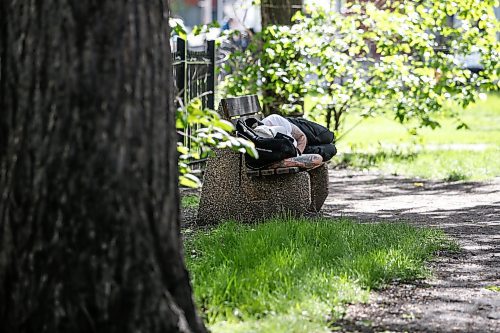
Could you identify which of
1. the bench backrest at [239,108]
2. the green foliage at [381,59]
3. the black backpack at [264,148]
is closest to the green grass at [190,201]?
the bench backrest at [239,108]

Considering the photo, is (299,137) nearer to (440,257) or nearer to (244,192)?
(244,192)

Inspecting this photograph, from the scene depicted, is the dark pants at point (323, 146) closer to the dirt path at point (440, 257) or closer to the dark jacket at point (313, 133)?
the dark jacket at point (313, 133)

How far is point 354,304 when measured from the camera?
18.3ft

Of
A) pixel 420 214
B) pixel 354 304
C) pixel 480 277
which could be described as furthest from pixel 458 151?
pixel 354 304

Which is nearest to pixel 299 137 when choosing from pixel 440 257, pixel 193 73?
pixel 440 257

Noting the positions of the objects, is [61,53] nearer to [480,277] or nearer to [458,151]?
[480,277]

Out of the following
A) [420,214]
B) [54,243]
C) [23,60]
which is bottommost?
[420,214]

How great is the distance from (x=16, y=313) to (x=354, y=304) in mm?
2031

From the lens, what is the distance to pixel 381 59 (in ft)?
46.5

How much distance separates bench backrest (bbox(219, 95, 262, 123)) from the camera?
9.18 metres

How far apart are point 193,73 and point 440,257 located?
6.73m

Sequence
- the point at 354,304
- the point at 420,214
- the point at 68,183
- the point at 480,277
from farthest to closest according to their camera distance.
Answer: the point at 420,214 < the point at 480,277 < the point at 354,304 < the point at 68,183

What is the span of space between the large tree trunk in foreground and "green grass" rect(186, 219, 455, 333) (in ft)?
2.83

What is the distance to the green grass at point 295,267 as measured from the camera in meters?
5.16
